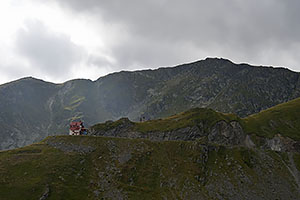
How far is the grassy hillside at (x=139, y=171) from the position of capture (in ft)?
252

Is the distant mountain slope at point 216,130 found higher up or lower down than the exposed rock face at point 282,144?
higher up

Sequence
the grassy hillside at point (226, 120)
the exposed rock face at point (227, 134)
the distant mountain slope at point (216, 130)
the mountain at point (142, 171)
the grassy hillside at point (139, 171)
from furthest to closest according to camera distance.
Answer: the exposed rock face at point (227, 134)
the grassy hillside at point (226, 120)
the distant mountain slope at point (216, 130)
the mountain at point (142, 171)
the grassy hillside at point (139, 171)

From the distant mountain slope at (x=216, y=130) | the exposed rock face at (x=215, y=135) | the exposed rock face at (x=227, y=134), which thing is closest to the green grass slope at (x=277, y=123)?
the distant mountain slope at (x=216, y=130)

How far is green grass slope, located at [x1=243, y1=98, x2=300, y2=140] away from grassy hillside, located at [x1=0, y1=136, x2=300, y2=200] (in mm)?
42809

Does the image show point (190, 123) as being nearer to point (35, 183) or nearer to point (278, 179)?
point (278, 179)

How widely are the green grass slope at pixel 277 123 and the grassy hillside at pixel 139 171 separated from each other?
42.8 meters

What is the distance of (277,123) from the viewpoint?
163875 mm

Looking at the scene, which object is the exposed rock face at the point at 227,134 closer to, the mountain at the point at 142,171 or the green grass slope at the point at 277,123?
the green grass slope at the point at 277,123

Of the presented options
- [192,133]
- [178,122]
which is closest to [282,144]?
[192,133]

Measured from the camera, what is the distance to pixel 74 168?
86.3m

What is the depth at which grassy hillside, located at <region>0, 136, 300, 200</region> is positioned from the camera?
252ft

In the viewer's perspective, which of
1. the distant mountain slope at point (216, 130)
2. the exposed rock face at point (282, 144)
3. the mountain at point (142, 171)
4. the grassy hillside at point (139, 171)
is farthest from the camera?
the distant mountain slope at point (216, 130)

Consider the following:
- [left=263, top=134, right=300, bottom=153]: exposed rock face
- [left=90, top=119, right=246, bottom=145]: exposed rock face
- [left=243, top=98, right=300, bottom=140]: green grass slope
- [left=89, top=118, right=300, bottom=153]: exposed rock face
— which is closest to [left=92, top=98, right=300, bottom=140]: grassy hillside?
[left=243, top=98, right=300, bottom=140]: green grass slope

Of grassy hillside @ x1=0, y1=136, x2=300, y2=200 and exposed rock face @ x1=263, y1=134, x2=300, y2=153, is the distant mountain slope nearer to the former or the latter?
exposed rock face @ x1=263, y1=134, x2=300, y2=153
